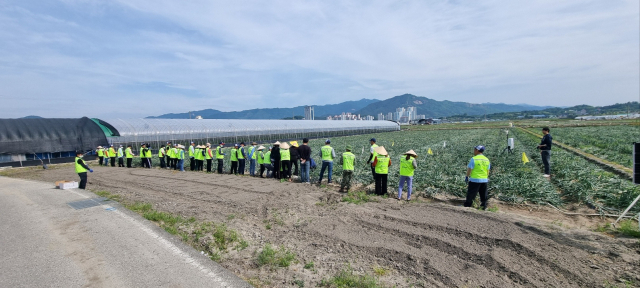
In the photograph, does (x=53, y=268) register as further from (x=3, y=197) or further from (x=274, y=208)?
(x=3, y=197)

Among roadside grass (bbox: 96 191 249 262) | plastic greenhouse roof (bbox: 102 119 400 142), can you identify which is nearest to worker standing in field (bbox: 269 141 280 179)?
roadside grass (bbox: 96 191 249 262)

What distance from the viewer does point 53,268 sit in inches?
205

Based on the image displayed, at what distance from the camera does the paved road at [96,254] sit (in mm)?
4762

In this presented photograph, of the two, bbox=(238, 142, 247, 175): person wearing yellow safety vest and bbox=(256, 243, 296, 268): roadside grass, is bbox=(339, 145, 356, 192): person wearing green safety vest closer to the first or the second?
bbox=(256, 243, 296, 268): roadside grass

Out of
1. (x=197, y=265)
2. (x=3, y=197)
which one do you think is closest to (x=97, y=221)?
(x=197, y=265)

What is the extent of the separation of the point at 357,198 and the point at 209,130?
30.5 meters

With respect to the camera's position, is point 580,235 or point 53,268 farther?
point 580,235

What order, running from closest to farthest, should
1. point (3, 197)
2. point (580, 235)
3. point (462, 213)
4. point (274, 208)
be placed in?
point (580, 235), point (462, 213), point (274, 208), point (3, 197)

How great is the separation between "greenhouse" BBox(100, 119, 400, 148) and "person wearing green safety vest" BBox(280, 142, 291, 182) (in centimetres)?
2251

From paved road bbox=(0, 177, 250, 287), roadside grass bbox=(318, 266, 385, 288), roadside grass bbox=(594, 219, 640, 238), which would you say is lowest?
roadside grass bbox=(594, 219, 640, 238)

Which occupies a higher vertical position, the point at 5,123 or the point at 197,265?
the point at 5,123

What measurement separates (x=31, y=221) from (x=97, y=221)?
76.6 inches

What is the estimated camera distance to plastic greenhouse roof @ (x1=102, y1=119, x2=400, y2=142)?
30.4 metres

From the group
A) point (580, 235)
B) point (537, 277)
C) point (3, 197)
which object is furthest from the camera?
point (3, 197)
